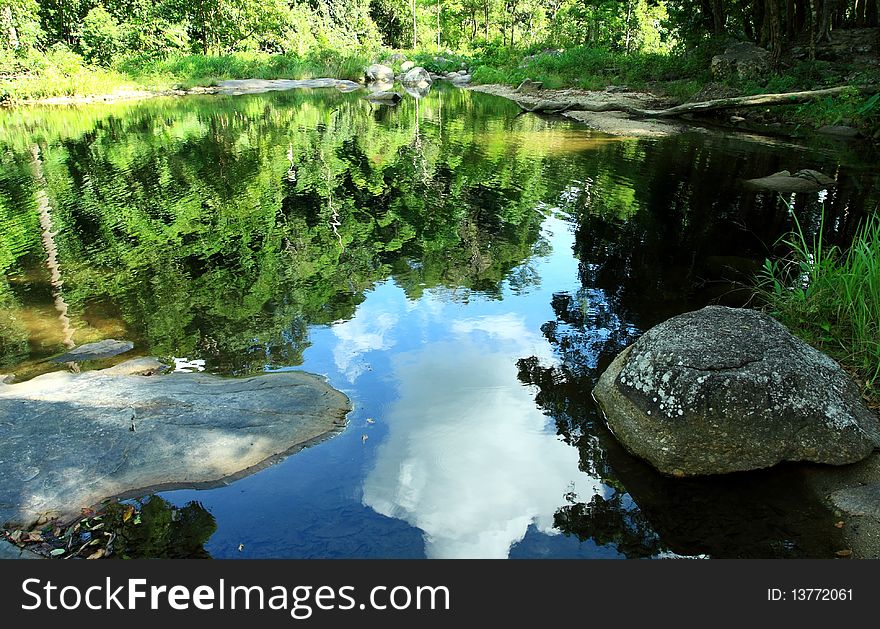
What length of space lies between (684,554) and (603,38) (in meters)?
45.8

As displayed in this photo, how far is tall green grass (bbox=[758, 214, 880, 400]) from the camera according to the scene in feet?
17.8

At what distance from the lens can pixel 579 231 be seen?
10773 mm

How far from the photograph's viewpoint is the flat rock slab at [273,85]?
40541mm

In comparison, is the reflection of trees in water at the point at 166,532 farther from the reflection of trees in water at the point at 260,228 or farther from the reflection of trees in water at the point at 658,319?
the reflection of trees in water at the point at 658,319

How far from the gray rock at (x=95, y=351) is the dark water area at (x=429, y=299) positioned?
0.55ft

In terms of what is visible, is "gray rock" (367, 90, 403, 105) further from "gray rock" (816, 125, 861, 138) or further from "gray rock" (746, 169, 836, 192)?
"gray rock" (746, 169, 836, 192)

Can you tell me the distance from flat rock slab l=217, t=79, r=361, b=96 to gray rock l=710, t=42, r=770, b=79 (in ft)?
80.4

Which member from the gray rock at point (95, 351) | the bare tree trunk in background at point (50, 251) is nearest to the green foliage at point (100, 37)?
the bare tree trunk in background at point (50, 251)

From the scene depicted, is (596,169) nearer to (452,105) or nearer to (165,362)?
(165,362)

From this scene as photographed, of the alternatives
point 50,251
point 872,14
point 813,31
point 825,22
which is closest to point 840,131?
point 813,31

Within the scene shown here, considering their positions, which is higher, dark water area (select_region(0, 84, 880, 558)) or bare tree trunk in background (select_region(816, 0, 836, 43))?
bare tree trunk in background (select_region(816, 0, 836, 43))

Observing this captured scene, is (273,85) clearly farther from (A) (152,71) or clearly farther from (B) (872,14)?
(B) (872,14)

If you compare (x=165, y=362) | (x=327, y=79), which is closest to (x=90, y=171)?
(x=165, y=362)

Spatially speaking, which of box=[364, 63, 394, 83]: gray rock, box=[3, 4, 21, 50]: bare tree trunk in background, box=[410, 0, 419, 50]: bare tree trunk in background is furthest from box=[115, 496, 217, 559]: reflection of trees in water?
box=[410, 0, 419, 50]: bare tree trunk in background
